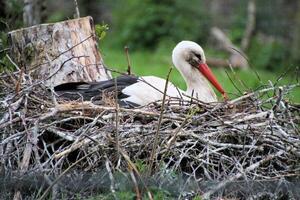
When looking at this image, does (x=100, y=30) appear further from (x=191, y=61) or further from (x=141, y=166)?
(x=141, y=166)

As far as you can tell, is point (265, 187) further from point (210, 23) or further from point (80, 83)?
point (210, 23)

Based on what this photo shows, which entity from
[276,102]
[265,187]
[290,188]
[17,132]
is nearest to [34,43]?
[17,132]

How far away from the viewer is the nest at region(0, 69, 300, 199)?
495 centimetres

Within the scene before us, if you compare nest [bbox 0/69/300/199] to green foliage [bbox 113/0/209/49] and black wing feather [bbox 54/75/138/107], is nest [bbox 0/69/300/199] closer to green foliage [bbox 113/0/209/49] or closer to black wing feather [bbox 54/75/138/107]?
black wing feather [bbox 54/75/138/107]

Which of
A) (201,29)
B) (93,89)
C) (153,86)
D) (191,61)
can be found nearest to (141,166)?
(153,86)

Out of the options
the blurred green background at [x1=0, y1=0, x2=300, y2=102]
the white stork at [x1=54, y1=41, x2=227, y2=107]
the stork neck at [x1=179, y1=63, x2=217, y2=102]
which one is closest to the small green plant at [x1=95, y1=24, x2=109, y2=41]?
the white stork at [x1=54, y1=41, x2=227, y2=107]

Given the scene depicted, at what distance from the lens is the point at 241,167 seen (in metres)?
5.18

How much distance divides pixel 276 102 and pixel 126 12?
37.0 ft

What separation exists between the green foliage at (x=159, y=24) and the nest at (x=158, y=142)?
399 inches

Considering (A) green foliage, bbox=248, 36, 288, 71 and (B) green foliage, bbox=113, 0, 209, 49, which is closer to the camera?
(A) green foliage, bbox=248, 36, 288, 71

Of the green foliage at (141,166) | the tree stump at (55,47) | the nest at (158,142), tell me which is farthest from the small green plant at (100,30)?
the green foliage at (141,166)

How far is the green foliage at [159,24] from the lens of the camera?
52.5 ft

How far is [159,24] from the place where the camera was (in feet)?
53.1

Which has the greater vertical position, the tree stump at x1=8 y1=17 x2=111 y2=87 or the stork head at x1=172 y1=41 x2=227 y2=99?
the tree stump at x1=8 y1=17 x2=111 y2=87
